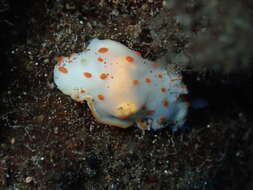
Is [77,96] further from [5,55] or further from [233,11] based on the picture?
[233,11]

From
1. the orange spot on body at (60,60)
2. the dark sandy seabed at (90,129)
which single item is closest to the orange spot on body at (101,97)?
the dark sandy seabed at (90,129)

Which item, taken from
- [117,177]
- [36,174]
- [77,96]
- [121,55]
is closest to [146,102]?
[121,55]

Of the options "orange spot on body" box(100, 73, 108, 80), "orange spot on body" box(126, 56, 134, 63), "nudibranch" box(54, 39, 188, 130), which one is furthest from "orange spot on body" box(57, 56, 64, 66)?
"orange spot on body" box(126, 56, 134, 63)

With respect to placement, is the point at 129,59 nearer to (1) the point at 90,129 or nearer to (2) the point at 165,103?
(2) the point at 165,103

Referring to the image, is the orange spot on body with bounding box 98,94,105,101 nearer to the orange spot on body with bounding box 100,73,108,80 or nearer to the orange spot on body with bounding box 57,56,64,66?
the orange spot on body with bounding box 100,73,108,80

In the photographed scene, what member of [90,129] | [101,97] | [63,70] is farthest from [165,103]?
[63,70]
